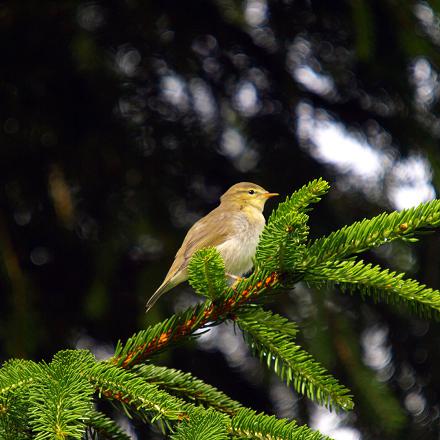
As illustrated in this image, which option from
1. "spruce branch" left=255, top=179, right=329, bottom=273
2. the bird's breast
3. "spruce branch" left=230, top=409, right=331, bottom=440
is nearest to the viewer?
"spruce branch" left=230, top=409, right=331, bottom=440

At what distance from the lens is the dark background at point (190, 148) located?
4352 millimetres

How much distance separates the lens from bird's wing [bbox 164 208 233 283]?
4031 millimetres

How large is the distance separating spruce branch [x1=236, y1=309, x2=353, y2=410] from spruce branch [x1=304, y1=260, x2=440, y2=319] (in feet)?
0.71

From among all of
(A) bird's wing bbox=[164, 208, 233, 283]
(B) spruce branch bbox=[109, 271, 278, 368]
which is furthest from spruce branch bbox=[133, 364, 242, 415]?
(A) bird's wing bbox=[164, 208, 233, 283]

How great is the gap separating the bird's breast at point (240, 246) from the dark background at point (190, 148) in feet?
0.96

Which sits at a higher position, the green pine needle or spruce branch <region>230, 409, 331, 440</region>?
the green pine needle

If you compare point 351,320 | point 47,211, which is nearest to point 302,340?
point 351,320

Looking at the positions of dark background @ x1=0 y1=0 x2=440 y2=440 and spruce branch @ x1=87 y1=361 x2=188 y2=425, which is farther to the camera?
dark background @ x1=0 y1=0 x2=440 y2=440

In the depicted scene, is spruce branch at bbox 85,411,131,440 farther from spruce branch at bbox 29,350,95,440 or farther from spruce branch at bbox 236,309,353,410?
spruce branch at bbox 236,309,353,410

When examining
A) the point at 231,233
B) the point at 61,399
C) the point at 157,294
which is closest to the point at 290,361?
the point at 61,399

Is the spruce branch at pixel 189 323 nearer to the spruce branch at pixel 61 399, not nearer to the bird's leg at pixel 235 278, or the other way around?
the bird's leg at pixel 235 278

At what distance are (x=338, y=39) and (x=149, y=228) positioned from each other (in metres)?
1.58

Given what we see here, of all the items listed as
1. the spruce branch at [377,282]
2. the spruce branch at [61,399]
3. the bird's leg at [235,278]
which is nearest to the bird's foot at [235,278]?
the bird's leg at [235,278]

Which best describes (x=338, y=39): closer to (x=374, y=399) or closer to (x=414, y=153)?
(x=414, y=153)
